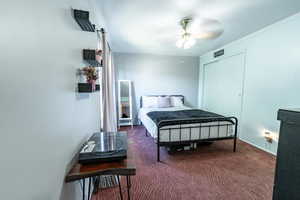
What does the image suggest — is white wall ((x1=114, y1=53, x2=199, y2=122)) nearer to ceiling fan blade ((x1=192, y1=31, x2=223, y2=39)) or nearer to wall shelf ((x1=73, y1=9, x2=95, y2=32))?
ceiling fan blade ((x1=192, y1=31, x2=223, y2=39))

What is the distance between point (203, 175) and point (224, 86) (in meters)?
2.64

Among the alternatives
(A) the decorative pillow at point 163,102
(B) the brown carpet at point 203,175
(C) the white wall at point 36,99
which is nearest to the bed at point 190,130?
(B) the brown carpet at point 203,175

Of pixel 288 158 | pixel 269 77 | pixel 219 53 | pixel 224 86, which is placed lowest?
pixel 288 158

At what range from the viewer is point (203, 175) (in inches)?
79.1

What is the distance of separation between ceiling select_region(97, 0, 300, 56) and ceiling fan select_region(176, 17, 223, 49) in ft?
0.43

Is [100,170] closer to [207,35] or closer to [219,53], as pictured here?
[207,35]

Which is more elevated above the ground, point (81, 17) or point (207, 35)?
point (207, 35)

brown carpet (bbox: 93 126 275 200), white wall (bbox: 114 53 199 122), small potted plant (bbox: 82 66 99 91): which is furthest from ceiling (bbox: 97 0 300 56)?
brown carpet (bbox: 93 126 275 200)

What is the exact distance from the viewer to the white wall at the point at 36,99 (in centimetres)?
48

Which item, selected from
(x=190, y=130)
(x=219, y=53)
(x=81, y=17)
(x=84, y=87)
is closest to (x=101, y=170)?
(x=84, y=87)

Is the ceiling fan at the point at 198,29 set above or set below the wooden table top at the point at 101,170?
above

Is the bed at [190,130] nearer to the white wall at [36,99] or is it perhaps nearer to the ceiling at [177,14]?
the white wall at [36,99]

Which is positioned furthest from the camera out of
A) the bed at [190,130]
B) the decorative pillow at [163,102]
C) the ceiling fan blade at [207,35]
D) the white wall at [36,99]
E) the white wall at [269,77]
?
the decorative pillow at [163,102]

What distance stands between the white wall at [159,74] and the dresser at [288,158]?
13.3 ft
